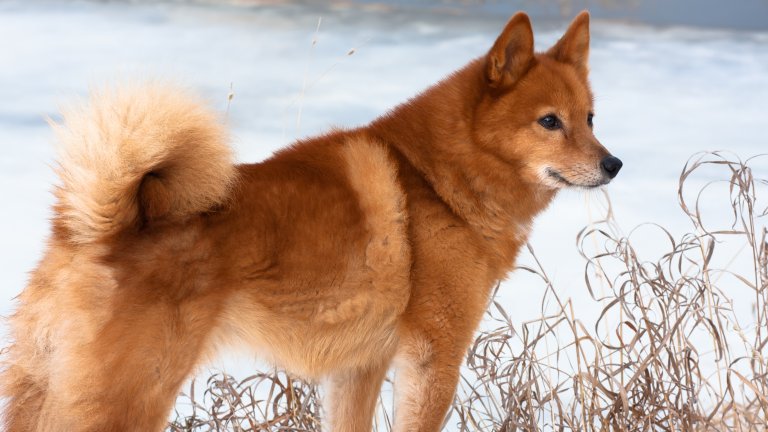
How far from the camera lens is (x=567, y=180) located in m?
3.57

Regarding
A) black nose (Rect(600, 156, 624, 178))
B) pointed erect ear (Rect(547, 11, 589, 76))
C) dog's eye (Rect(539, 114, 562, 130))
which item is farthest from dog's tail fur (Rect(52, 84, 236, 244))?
pointed erect ear (Rect(547, 11, 589, 76))

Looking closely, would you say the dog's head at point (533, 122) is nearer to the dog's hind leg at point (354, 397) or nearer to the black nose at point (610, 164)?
the black nose at point (610, 164)

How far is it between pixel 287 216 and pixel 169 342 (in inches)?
23.1

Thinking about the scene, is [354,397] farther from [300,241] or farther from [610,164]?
[610,164]

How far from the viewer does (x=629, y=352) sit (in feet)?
13.0

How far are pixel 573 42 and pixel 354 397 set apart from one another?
1.76 meters

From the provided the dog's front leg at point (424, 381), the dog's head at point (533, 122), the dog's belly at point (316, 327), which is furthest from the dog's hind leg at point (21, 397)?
the dog's head at point (533, 122)

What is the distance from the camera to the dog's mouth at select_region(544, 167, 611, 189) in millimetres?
3562

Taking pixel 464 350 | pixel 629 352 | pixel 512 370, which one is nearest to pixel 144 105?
pixel 464 350

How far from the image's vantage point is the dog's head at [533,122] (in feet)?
11.5

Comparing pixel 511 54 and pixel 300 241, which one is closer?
pixel 300 241

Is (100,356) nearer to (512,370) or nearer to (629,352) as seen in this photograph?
(512,370)

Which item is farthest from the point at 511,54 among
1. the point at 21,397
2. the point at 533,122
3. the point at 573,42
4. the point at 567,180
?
the point at 21,397

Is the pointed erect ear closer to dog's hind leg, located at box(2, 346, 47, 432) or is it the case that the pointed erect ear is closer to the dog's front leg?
the dog's front leg
